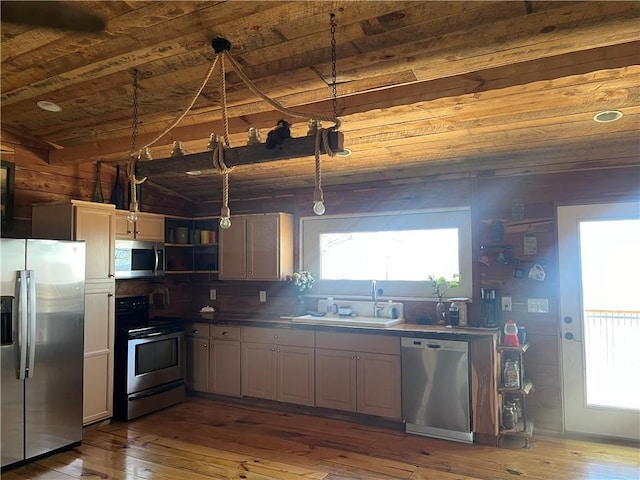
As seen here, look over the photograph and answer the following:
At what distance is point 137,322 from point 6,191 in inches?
65.8

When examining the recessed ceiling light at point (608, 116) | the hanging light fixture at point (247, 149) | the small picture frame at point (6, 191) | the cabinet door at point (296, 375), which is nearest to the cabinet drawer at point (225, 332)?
the cabinet door at point (296, 375)

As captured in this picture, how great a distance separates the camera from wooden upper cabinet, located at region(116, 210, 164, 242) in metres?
4.59

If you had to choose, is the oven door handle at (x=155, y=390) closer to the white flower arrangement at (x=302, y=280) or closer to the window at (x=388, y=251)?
the white flower arrangement at (x=302, y=280)

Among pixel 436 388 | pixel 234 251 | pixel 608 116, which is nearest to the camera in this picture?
pixel 608 116

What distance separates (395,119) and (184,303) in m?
3.54

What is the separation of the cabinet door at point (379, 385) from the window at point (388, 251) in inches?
31.0

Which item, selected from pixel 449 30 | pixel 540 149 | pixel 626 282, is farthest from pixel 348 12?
pixel 626 282

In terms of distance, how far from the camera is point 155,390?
4.54 m

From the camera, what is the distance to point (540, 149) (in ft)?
12.2

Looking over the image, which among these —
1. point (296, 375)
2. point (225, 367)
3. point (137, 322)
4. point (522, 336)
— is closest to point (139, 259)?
point (137, 322)

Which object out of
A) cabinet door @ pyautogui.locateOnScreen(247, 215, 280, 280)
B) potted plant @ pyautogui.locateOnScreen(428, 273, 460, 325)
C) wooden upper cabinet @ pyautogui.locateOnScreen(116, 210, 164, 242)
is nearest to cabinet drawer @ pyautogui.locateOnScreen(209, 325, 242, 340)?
cabinet door @ pyautogui.locateOnScreen(247, 215, 280, 280)

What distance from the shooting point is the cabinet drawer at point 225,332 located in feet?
15.7

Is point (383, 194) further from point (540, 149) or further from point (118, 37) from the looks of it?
point (118, 37)

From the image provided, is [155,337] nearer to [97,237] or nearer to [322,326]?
[97,237]
